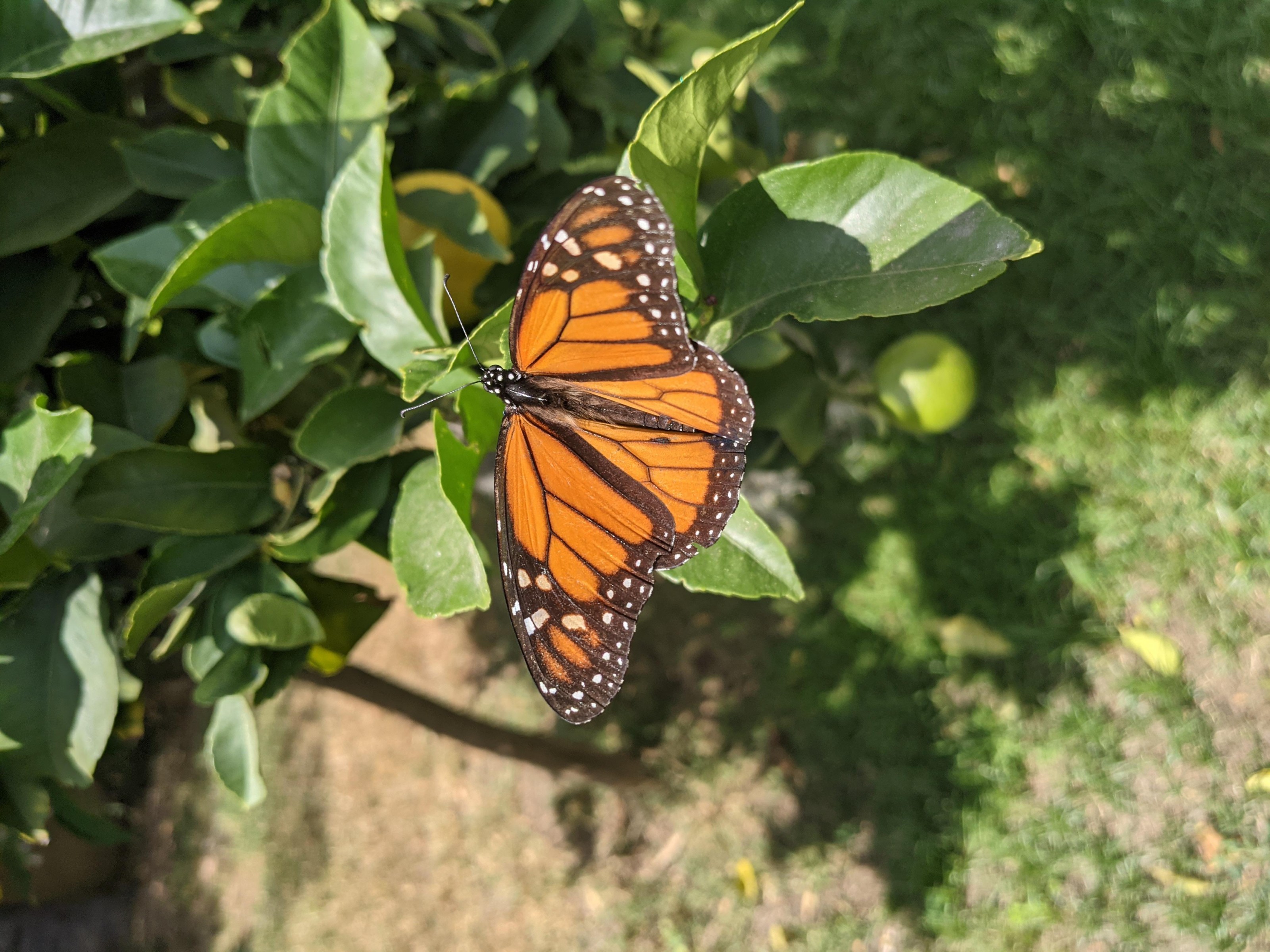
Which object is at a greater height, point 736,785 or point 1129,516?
point 1129,516

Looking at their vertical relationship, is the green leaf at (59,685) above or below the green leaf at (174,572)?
below

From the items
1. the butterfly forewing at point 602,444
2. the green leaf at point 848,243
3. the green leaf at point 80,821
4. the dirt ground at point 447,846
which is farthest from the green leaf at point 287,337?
the dirt ground at point 447,846

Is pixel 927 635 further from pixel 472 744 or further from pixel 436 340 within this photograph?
pixel 436 340

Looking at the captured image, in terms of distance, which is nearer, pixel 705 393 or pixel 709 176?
pixel 705 393

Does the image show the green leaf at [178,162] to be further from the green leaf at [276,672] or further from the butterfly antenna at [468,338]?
the green leaf at [276,672]

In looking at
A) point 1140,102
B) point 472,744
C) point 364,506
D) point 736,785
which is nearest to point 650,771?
point 736,785

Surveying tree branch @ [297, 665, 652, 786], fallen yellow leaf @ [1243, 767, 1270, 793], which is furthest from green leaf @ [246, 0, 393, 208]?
fallen yellow leaf @ [1243, 767, 1270, 793]

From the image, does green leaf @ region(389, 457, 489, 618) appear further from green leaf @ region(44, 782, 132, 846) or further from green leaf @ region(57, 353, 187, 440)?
green leaf @ region(44, 782, 132, 846)
